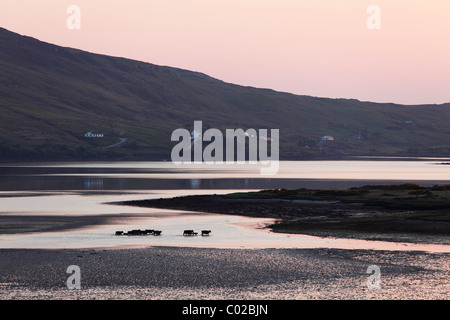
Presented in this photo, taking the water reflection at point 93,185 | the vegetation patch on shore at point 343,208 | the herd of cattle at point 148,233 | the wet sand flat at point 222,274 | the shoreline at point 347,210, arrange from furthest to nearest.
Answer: the water reflection at point 93,185, the vegetation patch on shore at point 343,208, the shoreline at point 347,210, the herd of cattle at point 148,233, the wet sand flat at point 222,274

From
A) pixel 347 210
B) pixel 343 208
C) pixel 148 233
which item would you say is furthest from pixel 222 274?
pixel 343 208

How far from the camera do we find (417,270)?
39219 millimetres

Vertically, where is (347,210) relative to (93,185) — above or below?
below

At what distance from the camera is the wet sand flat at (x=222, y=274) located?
3366 cm

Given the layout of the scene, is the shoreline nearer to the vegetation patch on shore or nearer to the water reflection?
the vegetation patch on shore

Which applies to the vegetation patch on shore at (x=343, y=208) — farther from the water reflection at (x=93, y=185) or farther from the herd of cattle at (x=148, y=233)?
the water reflection at (x=93, y=185)

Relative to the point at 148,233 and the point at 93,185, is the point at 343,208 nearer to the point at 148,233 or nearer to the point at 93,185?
the point at 148,233

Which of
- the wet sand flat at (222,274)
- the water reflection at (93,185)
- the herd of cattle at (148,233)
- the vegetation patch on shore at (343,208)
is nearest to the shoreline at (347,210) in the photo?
the vegetation patch on shore at (343,208)

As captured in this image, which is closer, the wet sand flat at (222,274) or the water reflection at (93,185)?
the wet sand flat at (222,274)

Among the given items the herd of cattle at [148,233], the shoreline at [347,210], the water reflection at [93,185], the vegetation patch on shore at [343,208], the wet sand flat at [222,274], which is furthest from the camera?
the water reflection at [93,185]

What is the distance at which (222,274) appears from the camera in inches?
1521

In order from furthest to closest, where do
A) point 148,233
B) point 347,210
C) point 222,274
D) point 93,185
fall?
1. point 93,185
2. point 347,210
3. point 148,233
4. point 222,274
